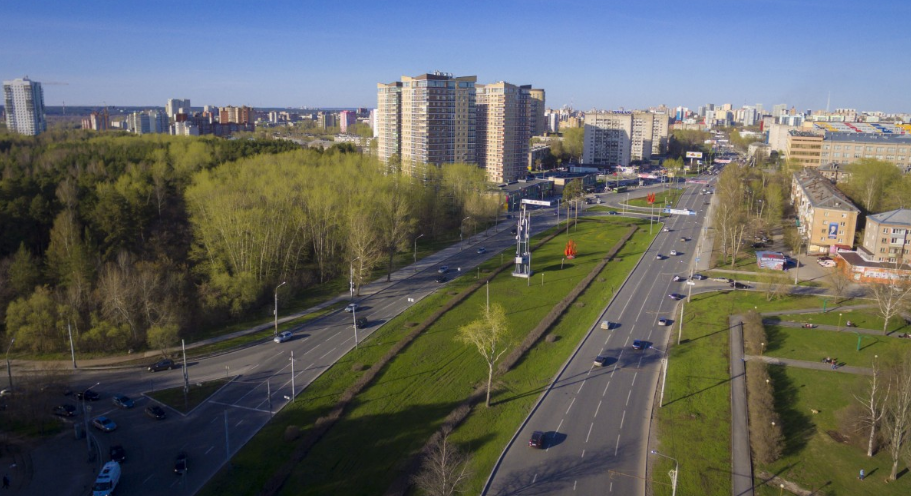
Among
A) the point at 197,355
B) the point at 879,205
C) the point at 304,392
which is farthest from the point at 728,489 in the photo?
the point at 879,205

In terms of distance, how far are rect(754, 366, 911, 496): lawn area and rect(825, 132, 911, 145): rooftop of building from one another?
76.1 meters

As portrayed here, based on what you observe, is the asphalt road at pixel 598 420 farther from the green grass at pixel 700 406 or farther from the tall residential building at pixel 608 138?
the tall residential building at pixel 608 138

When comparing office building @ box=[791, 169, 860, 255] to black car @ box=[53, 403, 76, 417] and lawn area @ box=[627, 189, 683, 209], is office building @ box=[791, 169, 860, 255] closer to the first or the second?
lawn area @ box=[627, 189, 683, 209]

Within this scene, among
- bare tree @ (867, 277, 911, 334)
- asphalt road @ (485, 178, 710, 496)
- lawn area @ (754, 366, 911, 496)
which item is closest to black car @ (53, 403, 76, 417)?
asphalt road @ (485, 178, 710, 496)

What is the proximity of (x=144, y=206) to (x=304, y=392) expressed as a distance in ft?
75.3

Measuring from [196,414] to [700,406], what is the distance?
21105mm

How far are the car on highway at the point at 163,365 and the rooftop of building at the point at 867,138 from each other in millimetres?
96388

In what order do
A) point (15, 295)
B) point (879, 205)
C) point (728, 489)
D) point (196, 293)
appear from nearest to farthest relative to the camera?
point (728, 489)
point (15, 295)
point (196, 293)
point (879, 205)

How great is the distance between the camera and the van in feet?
63.2

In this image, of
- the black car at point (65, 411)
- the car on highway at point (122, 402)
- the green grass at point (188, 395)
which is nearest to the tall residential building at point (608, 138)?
the green grass at point (188, 395)

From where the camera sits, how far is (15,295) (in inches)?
1278

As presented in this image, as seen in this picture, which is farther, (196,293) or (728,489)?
(196,293)

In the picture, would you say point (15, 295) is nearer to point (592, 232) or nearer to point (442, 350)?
point (442, 350)

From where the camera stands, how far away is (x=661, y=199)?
280 feet
